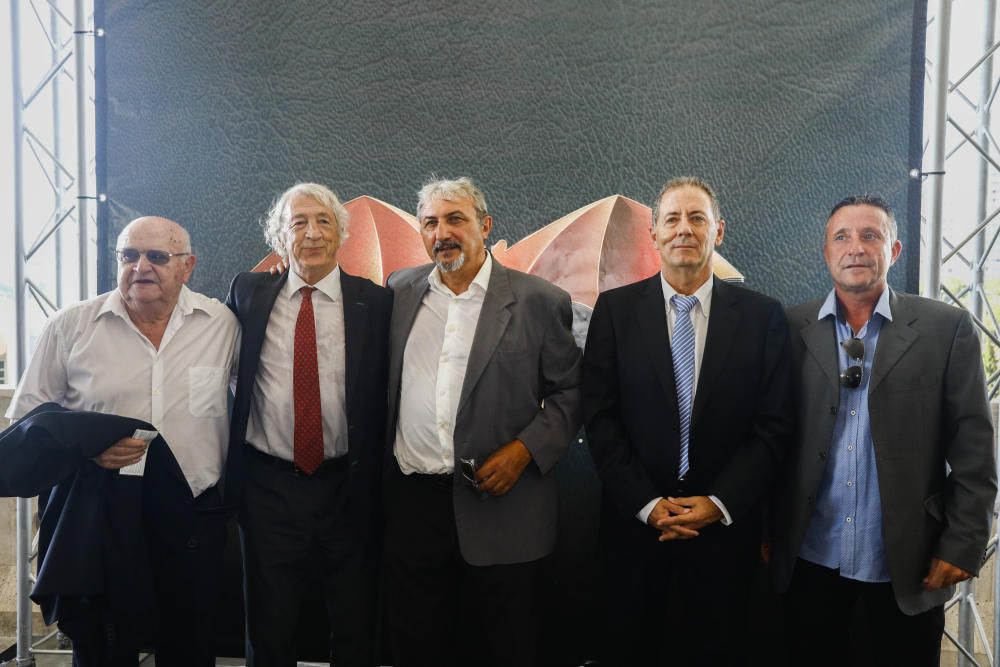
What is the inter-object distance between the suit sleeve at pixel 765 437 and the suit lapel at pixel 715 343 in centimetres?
12

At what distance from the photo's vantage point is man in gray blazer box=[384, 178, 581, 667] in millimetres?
2258

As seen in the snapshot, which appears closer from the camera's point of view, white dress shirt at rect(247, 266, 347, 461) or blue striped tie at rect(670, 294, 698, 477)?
blue striped tie at rect(670, 294, 698, 477)

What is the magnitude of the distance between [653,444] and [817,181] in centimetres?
170

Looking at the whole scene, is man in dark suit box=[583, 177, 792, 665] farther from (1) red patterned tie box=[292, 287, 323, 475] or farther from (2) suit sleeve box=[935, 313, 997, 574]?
(1) red patterned tie box=[292, 287, 323, 475]

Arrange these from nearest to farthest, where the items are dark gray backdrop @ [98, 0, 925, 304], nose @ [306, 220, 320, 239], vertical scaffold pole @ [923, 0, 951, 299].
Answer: nose @ [306, 220, 320, 239] → vertical scaffold pole @ [923, 0, 951, 299] → dark gray backdrop @ [98, 0, 925, 304]

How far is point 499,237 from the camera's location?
3230mm

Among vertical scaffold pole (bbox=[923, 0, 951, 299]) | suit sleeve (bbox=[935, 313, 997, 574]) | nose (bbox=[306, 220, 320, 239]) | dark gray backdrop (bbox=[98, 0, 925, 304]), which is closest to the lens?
suit sleeve (bbox=[935, 313, 997, 574])

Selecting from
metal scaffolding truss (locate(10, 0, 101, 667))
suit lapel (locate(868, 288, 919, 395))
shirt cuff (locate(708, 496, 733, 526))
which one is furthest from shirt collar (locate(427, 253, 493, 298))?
metal scaffolding truss (locate(10, 0, 101, 667))

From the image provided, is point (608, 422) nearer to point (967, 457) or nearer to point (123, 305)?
point (967, 457)

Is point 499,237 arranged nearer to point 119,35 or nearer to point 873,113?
point 873,113

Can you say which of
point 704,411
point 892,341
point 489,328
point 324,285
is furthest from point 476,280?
point 892,341

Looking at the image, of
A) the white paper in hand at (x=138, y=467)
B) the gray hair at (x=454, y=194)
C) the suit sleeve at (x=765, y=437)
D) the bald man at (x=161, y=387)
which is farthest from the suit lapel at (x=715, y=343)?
the white paper in hand at (x=138, y=467)

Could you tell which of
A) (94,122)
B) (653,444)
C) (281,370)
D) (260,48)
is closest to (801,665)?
(653,444)

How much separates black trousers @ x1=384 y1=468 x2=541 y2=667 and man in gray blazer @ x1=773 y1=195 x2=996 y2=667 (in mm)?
903
